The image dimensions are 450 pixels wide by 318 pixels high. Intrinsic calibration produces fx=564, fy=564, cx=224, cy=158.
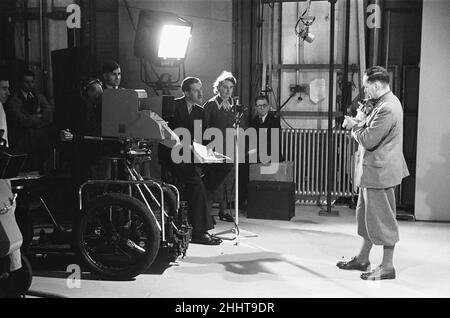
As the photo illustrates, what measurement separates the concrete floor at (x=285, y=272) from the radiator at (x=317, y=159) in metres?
1.49

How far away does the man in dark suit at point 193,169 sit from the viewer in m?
4.96

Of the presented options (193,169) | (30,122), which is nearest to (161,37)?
(30,122)

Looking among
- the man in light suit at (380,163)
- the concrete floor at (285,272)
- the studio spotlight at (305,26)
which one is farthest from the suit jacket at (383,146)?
the studio spotlight at (305,26)

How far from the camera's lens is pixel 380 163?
12.8ft

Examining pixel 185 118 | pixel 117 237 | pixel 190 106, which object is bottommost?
pixel 117 237

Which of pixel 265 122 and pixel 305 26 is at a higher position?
pixel 305 26

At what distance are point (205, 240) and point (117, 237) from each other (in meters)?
1.19

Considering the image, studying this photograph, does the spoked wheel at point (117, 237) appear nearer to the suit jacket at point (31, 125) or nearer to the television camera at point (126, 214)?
the television camera at point (126, 214)

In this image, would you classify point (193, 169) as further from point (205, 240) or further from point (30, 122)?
point (30, 122)

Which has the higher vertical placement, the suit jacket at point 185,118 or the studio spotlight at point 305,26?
the studio spotlight at point 305,26

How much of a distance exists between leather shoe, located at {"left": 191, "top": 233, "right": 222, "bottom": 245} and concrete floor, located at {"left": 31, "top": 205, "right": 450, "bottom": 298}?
0.07 meters

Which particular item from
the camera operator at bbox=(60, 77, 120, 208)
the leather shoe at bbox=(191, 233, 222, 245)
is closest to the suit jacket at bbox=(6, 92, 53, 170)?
the camera operator at bbox=(60, 77, 120, 208)

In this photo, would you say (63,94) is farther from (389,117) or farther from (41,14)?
(389,117)

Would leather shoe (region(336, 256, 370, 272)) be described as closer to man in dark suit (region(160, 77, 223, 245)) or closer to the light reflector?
man in dark suit (region(160, 77, 223, 245))
